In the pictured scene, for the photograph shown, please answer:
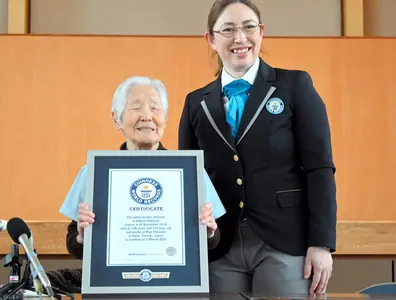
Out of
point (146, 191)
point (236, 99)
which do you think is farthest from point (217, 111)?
point (146, 191)

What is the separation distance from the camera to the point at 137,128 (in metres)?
1.84

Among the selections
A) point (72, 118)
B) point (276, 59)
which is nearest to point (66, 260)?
point (72, 118)

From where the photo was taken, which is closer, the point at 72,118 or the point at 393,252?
the point at 393,252

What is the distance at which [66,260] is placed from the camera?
14.8ft

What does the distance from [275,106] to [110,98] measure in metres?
2.76

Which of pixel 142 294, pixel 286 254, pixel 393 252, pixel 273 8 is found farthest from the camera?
pixel 273 8

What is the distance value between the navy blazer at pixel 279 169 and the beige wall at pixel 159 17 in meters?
3.53

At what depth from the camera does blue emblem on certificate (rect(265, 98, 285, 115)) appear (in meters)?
1.83

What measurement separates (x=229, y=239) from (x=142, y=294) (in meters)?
0.38

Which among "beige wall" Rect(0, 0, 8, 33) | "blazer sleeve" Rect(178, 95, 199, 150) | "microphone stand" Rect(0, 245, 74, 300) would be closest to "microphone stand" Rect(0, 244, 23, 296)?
"microphone stand" Rect(0, 245, 74, 300)

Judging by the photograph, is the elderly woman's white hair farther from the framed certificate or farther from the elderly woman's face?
the framed certificate

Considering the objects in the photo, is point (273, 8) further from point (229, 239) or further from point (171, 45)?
point (229, 239)

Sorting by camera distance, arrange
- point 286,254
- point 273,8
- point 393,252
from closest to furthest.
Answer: point 286,254, point 393,252, point 273,8

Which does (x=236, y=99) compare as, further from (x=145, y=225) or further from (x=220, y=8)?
(x=145, y=225)
